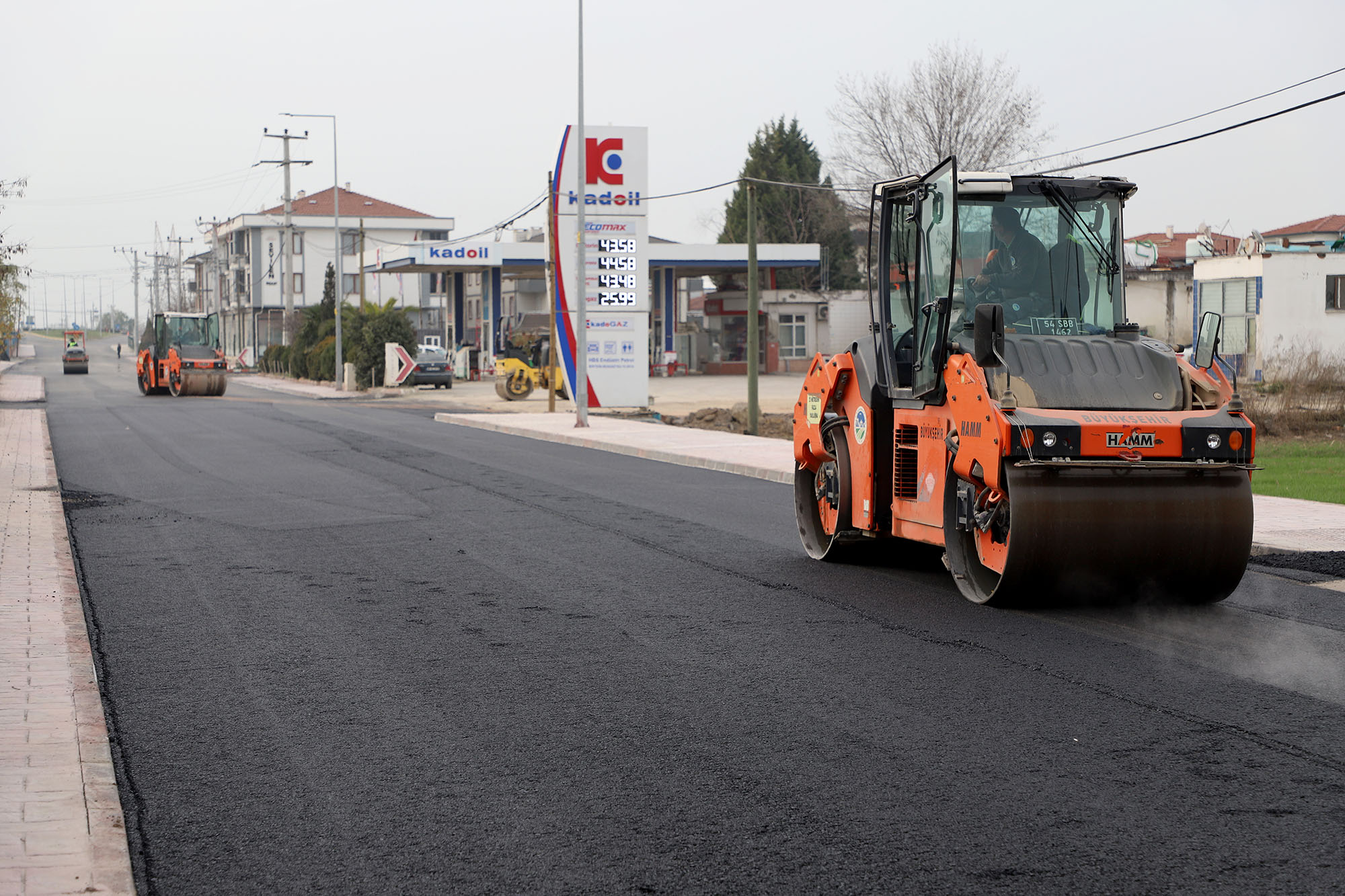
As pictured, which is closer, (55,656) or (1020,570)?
(55,656)

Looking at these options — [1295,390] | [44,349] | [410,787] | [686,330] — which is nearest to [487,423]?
[1295,390]

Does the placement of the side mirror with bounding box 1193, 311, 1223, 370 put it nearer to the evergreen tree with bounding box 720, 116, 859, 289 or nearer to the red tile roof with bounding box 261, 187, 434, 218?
the evergreen tree with bounding box 720, 116, 859, 289

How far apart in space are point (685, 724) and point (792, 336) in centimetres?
6714

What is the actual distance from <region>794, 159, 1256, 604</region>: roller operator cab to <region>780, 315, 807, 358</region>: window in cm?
6184

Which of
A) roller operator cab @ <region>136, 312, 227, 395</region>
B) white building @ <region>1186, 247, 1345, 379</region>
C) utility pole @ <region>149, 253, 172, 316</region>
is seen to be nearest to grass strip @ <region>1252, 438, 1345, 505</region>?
white building @ <region>1186, 247, 1345, 379</region>

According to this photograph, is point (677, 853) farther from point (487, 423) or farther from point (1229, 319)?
point (1229, 319)

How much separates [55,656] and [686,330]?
6322 centimetres

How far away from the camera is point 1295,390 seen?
2372cm

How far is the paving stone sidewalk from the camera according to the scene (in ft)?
14.3

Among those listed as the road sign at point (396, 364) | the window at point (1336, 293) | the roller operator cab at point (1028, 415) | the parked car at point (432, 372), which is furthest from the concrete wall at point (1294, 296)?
the roller operator cab at point (1028, 415)

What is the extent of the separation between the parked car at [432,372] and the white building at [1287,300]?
26.6 m

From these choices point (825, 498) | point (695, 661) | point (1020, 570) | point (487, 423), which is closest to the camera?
point (695, 661)

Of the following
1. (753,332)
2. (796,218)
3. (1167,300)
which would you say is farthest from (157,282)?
(753,332)

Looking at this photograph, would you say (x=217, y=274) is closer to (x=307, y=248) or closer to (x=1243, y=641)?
(x=307, y=248)
